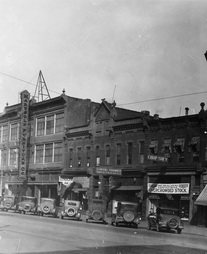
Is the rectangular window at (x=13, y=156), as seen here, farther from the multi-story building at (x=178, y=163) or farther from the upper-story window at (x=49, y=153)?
the multi-story building at (x=178, y=163)

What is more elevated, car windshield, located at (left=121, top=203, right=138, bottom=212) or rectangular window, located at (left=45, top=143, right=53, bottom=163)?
rectangular window, located at (left=45, top=143, right=53, bottom=163)

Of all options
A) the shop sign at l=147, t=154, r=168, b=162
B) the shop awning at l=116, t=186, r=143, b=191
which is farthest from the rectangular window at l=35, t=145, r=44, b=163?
the shop sign at l=147, t=154, r=168, b=162

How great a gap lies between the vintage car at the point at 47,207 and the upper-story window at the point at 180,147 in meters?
10.6

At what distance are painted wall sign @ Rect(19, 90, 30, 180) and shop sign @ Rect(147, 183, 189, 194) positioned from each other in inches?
482

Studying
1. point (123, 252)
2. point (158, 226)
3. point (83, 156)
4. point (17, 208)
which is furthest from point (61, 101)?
point (123, 252)

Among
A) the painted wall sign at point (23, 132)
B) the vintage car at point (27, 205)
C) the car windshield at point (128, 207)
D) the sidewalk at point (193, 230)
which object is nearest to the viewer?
the sidewalk at point (193, 230)

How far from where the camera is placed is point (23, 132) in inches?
1604

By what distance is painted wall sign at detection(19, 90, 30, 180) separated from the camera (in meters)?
40.6

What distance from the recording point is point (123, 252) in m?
14.1

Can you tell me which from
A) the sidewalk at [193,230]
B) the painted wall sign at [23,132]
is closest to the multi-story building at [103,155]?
the painted wall sign at [23,132]

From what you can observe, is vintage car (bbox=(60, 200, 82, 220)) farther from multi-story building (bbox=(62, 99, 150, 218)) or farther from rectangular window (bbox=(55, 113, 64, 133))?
rectangular window (bbox=(55, 113, 64, 133))

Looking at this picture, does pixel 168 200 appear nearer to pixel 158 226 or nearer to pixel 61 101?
pixel 158 226

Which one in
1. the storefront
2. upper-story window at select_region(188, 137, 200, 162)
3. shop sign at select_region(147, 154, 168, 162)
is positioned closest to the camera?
shop sign at select_region(147, 154, 168, 162)

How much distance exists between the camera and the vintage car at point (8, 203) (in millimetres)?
38625
